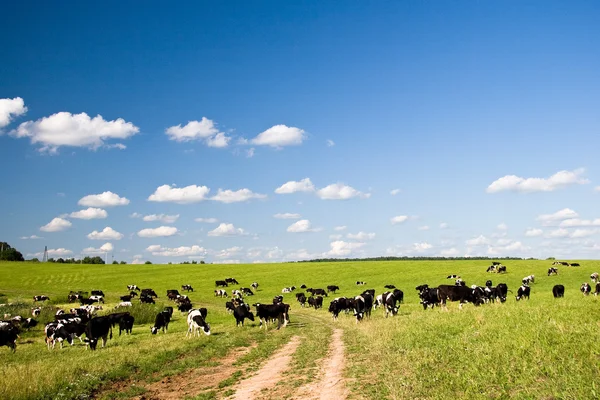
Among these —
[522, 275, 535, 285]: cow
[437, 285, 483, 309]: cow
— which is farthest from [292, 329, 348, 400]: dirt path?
[522, 275, 535, 285]: cow

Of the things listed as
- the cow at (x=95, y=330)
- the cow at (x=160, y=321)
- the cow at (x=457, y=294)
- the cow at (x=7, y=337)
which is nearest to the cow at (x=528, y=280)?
the cow at (x=457, y=294)

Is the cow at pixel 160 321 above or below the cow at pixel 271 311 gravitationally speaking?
below

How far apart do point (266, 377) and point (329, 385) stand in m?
2.68

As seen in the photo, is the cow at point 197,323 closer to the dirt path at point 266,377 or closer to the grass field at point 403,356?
the grass field at point 403,356

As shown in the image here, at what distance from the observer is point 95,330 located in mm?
21359

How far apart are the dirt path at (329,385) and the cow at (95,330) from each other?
1258cm

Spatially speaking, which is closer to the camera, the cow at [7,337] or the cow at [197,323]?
the cow at [7,337]

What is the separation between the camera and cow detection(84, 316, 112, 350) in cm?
2100

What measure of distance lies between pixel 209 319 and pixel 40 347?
11.5m

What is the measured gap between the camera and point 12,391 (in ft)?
37.2

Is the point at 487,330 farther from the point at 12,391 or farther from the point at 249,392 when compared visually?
the point at 12,391

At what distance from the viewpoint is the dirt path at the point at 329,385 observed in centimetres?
1036

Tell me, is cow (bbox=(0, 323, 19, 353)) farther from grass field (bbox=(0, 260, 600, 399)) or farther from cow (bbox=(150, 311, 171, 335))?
cow (bbox=(150, 311, 171, 335))

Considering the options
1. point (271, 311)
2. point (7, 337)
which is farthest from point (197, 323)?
point (7, 337)
